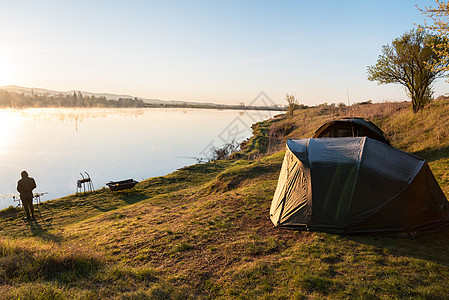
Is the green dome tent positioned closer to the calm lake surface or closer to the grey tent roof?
the grey tent roof

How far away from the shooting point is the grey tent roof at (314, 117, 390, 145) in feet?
46.6

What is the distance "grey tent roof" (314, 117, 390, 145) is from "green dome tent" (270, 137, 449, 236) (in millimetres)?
6214

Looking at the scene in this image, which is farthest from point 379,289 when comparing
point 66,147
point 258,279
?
point 66,147

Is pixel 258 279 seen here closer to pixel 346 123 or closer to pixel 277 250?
pixel 277 250

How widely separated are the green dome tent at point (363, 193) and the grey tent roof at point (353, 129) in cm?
621

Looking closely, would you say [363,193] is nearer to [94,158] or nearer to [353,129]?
[353,129]

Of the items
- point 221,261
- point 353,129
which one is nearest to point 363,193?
point 221,261

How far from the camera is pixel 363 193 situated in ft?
25.2

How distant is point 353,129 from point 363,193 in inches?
329

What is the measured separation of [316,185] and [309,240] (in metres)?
1.83

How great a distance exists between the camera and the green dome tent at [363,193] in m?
7.52

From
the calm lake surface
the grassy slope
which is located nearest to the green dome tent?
the grassy slope

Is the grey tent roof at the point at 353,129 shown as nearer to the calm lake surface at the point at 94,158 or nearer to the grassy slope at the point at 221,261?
the grassy slope at the point at 221,261

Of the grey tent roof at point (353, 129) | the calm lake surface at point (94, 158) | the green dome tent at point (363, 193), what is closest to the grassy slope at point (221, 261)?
the green dome tent at point (363, 193)
